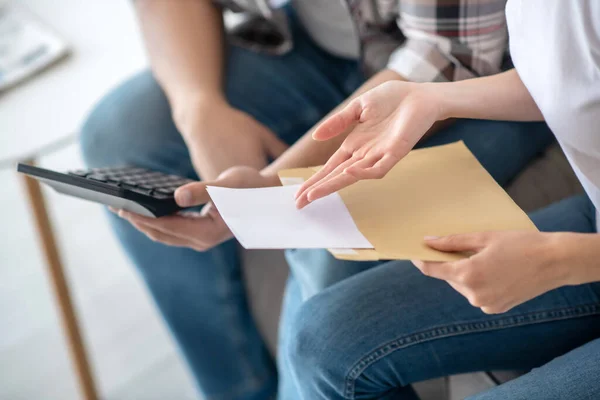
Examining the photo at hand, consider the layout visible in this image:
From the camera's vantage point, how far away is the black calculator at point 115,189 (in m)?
0.68

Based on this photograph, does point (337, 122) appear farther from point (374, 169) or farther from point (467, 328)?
point (467, 328)

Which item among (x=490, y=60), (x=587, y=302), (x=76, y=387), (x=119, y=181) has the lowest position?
(x=76, y=387)

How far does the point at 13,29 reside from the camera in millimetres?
1212

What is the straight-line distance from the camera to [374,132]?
0.65m

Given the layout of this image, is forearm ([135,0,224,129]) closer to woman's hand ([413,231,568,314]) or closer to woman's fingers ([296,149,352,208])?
woman's fingers ([296,149,352,208])

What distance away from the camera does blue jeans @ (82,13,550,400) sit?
3.24 ft

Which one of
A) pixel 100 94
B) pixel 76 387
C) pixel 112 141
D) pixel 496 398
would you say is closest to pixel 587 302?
pixel 496 398

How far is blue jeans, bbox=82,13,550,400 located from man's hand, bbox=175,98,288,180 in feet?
0.22

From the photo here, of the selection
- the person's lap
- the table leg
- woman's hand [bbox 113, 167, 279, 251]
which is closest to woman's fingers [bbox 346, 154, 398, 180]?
woman's hand [bbox 113, 167, 279, 251]

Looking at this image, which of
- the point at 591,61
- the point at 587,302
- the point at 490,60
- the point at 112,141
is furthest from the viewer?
the point at 112,141

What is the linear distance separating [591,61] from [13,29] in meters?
1.06

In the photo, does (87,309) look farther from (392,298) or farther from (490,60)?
(490,60)

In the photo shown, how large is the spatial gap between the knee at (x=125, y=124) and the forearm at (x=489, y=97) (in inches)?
19.3

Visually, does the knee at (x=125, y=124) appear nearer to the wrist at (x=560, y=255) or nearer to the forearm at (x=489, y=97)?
the forearm at (x=489, y=97)
